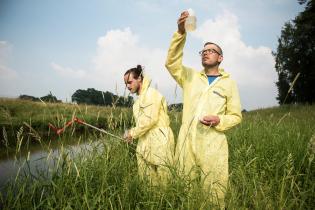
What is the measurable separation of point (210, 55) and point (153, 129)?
108 centimetres

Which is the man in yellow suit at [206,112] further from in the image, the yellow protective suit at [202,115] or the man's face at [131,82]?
the man's face at [131,82]

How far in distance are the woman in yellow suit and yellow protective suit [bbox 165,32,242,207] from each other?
36cm

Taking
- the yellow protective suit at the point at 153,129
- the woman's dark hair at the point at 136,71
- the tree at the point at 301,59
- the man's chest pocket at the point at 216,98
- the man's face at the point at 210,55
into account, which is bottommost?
the yellow protective suit at the point at 153,129

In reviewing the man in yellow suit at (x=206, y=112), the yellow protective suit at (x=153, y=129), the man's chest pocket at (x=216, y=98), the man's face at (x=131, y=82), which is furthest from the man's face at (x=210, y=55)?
the man's face at (x=131, y=82)

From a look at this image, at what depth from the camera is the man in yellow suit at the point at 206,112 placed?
9.63 ft

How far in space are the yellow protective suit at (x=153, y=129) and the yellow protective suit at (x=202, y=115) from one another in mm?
349

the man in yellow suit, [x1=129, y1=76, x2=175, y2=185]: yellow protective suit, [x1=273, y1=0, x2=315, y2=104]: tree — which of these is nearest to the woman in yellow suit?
[x1=129, y1=76, x2=175, y2=185]: yellow protective suit

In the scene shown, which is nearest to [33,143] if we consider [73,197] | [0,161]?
[0,161]

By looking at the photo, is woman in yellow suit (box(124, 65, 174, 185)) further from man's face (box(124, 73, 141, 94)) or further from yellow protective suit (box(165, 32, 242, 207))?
yellow protective suit (box(165, 32, 242, 207))

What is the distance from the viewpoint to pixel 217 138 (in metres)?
3.02

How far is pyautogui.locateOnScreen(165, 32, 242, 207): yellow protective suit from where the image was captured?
2949 mm

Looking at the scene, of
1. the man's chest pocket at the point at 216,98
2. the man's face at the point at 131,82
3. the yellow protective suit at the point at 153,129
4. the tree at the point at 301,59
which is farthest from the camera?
the tree at the point at 301,59

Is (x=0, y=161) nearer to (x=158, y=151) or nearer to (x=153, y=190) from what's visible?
(x=158, y=151)

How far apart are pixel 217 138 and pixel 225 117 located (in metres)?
0.22
